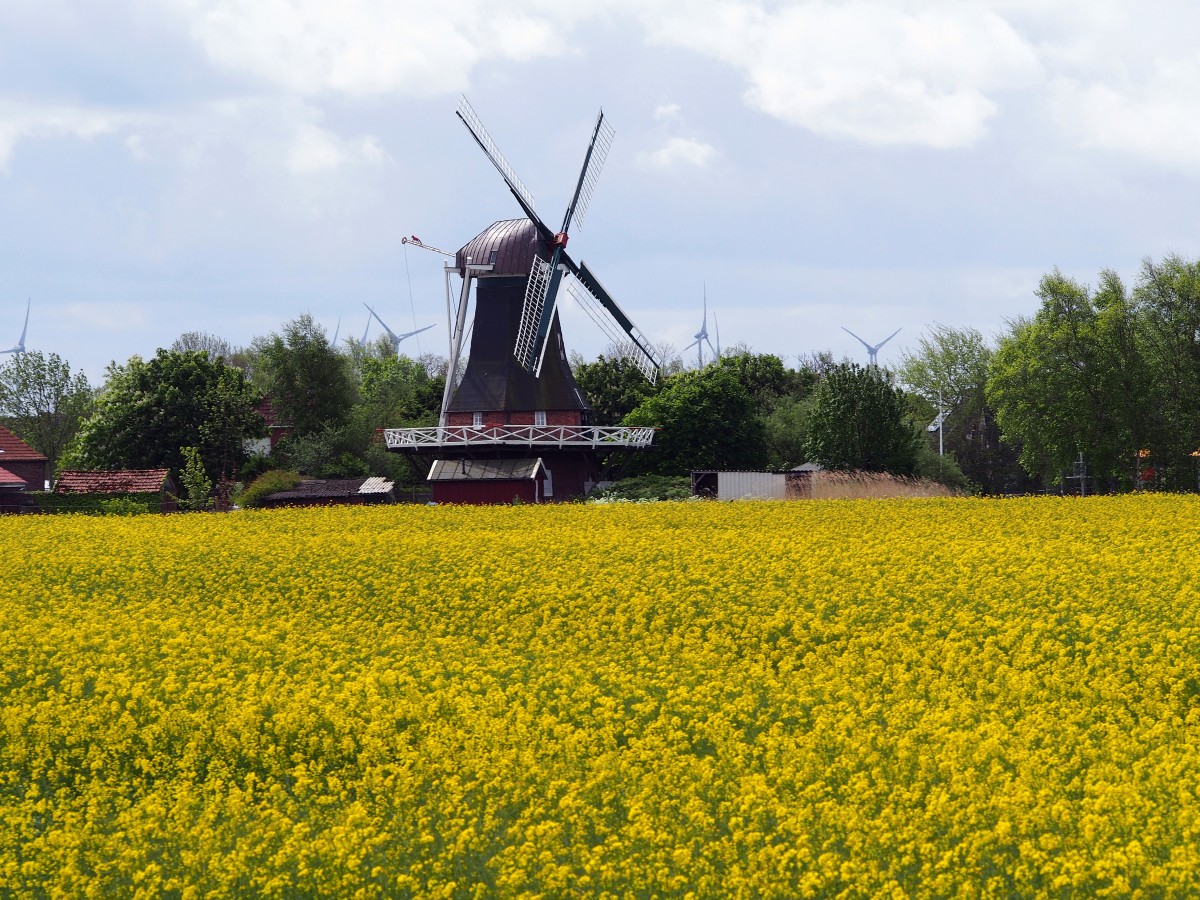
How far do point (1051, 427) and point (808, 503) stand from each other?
127 feet

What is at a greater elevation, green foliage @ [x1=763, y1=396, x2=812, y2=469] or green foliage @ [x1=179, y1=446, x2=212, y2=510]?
green foliage @ [x1=763, y1=396, x2=812, y2=469]

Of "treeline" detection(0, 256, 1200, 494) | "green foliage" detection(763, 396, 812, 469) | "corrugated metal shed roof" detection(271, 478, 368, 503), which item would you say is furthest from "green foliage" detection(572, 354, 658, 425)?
"corrugated metal shed roof" detection(271, 478, 368, 503)

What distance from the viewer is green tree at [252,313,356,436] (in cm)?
9362

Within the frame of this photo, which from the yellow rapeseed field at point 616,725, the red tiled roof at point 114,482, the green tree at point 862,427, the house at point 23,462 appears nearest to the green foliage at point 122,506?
the red tiled roof at point 114,482

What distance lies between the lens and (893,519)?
3531 cm

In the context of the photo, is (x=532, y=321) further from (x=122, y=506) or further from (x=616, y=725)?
(x=616, y=725)

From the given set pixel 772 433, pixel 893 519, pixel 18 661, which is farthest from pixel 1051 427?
pixel 18 661

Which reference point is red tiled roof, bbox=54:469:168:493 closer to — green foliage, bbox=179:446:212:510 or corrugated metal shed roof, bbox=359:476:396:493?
green foliage, bbox=179:446:212:510

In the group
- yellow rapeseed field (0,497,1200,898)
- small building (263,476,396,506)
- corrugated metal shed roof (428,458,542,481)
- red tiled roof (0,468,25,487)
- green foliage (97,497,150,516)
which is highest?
corrugated metal shed roof (428,458,542,481)

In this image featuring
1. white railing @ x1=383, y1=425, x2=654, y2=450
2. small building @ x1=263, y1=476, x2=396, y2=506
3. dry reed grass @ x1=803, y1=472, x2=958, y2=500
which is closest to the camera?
dry reed grass @ x1=803, y1=472, x2=958, y2=500

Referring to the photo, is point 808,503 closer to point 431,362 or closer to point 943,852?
point 943,852

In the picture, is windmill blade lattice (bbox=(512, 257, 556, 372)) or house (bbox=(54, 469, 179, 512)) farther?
windmill blade lattice (bbox=(512, 257, 556, 372))

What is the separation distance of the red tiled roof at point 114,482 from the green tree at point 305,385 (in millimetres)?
34166

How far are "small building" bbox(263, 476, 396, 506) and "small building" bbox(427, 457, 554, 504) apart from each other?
25.3ft
